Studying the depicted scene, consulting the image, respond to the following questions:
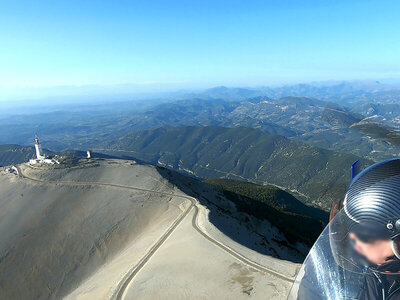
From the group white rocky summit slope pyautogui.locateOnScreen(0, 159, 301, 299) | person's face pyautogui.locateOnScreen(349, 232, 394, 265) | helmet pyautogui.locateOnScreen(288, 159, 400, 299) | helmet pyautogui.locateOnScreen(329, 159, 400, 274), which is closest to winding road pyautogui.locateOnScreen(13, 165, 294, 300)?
white rocky summit slope pyautogui.locateOnScreen(0, 159, 301, 299)

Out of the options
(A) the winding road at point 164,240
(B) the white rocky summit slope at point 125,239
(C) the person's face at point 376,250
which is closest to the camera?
(C) the person's face at point 376,250

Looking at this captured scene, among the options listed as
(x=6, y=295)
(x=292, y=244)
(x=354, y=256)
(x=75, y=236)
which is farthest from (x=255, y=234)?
(x=354, y=256)

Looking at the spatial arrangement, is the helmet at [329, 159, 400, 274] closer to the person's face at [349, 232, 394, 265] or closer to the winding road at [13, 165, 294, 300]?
the person's face at [349, 232, 394, 265]

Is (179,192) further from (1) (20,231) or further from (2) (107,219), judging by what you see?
(1) (20,231)

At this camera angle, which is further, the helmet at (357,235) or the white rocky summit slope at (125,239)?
the white rocky summit slope at (125,239)

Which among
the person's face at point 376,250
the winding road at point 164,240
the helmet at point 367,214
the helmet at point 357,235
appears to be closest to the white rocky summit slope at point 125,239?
the winding road at point 164,240

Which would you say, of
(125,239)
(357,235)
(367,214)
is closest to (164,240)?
(125,239)

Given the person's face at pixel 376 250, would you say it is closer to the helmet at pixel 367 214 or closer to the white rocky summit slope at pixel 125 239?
the helmet at pixel 367 214
